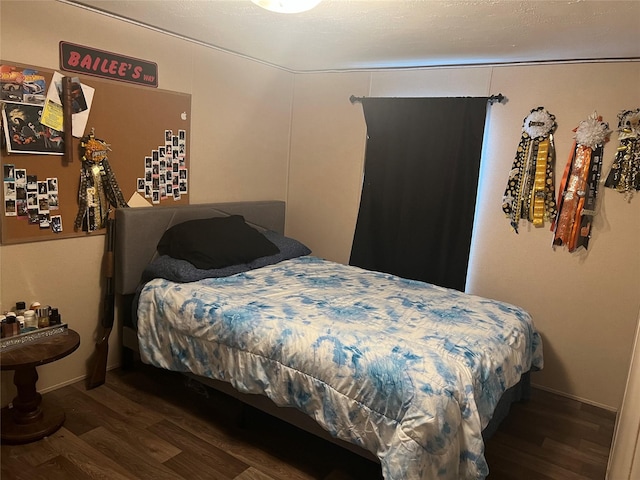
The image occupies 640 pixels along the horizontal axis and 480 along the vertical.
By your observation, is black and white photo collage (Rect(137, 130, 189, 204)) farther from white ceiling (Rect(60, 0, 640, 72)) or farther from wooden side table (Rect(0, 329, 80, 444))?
wooden side table (Rect(0, 329, 80, 444))

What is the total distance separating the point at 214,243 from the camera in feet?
10.5

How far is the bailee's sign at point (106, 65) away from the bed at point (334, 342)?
0.84m

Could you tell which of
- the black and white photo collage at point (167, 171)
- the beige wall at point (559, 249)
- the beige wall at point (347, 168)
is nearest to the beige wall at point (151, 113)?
the beige wall at point (347, 168)

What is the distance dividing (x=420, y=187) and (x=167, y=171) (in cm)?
190

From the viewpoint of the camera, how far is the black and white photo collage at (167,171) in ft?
10.6

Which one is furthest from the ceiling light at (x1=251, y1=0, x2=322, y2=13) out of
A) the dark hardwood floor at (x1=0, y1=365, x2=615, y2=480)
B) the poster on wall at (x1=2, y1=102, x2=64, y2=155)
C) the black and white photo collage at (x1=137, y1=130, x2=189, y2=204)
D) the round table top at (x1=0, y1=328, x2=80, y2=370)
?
the dark hardwood floor at (x1=0, y1=365, x2=615, y2=480)

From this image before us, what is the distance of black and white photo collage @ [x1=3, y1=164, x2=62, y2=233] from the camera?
2.55 m

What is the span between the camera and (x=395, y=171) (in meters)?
3.84

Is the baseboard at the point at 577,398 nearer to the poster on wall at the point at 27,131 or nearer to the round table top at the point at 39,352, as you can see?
the round table top at the point at 39,352

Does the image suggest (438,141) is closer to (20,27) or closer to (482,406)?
(482,406)

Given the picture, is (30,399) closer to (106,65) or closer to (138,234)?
(138,234)

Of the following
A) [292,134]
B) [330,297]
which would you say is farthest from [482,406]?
[292,134]

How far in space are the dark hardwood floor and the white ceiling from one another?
7.35ft

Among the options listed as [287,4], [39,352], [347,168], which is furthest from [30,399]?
[347,168]
